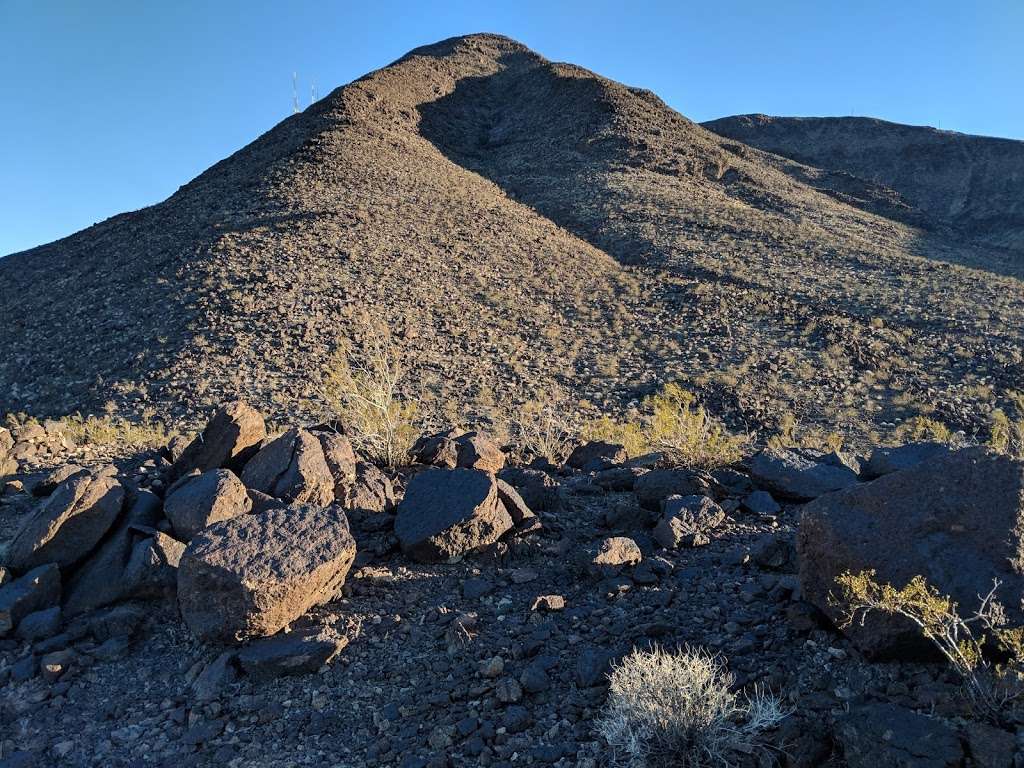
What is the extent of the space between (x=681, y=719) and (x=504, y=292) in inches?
685

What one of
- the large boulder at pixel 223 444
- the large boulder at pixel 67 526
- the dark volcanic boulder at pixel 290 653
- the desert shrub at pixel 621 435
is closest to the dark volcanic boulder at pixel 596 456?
the desert shrub at pixel 621 435

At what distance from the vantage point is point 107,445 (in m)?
7.55

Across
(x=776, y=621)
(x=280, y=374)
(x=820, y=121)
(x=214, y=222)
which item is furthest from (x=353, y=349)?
(x=820, y=121)

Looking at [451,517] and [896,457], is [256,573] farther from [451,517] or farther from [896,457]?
[896,457]

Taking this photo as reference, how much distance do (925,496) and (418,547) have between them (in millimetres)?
3143

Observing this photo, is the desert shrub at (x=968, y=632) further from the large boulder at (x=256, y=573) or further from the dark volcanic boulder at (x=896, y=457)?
the dark volcanic boulder at (x=896, y=457)

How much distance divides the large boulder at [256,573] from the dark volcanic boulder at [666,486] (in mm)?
2525

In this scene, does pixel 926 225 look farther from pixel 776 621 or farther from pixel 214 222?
pixel 776 621

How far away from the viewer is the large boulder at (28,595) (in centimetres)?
423

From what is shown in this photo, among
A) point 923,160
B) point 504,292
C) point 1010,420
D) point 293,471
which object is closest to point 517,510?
point 293,471

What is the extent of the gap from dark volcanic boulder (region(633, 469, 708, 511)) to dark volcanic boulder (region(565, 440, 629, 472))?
1172mm

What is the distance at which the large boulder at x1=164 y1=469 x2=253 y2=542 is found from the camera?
15.7 ft

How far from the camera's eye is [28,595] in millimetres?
4332

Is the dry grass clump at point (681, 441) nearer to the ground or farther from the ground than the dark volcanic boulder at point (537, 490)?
nearer to the ground
